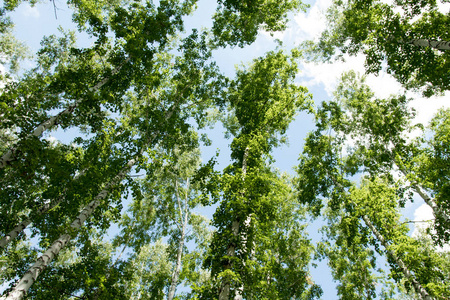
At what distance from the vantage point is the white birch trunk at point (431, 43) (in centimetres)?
838

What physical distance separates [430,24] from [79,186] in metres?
14.8

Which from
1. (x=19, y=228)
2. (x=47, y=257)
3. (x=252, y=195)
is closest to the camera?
(x=47, y=257)

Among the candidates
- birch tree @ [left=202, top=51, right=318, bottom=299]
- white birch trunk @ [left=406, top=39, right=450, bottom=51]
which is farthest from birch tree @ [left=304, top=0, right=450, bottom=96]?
birch tree @ [left=202, top=51, right=318, bottom=299]

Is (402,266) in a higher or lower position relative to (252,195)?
lower

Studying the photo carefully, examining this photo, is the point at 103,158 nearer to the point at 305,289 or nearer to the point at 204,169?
the point at 204,169

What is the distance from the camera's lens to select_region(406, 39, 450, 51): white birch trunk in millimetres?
8383

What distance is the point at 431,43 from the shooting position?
9016 mm

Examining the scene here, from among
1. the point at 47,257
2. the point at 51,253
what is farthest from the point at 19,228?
the point at 47,257

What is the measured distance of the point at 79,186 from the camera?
870 centimetres

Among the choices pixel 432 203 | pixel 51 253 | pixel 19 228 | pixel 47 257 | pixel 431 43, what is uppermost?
pixel 431 43

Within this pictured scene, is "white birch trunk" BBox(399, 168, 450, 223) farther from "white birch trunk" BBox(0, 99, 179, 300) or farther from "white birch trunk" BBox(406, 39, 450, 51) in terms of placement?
"white birch trunk" BBox(0, 99, 179, 300)

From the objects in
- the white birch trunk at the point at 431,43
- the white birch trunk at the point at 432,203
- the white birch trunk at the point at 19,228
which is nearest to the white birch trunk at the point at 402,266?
the white birch trunk at the point at 432,203

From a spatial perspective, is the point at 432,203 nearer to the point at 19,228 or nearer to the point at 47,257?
the point at 47,257

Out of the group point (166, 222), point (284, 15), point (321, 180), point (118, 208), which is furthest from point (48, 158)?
point (284, 15)
